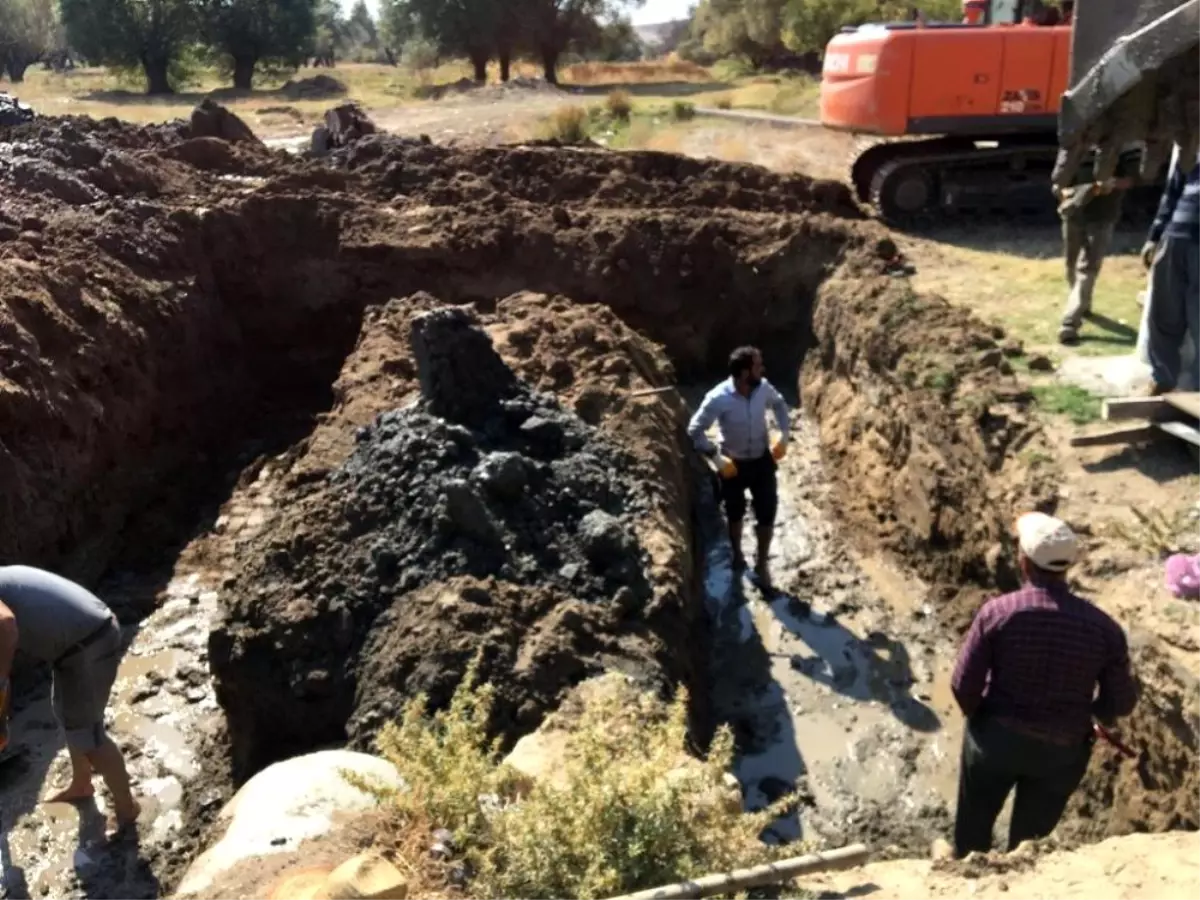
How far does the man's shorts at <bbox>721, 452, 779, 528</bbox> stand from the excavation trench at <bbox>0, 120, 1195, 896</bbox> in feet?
1.36

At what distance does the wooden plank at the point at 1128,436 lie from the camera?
22.5ft

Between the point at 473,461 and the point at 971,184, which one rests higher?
the point at 971,184

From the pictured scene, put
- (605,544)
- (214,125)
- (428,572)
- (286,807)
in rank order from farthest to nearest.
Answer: (214,125) < (605,544) < (428,572) < (286,807)

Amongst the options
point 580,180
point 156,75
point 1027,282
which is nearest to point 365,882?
point 1027,282

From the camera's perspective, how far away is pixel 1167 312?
267 inches

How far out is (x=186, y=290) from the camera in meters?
11.4

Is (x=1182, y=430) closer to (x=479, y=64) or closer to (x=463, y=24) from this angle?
(x=463, y=24)

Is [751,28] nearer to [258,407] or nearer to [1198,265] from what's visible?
[258,407]

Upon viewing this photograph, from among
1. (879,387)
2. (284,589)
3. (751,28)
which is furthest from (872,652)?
(751,28)

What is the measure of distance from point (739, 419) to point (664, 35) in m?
91.4

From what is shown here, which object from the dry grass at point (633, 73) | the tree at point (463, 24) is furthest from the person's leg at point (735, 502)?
the tree at point (463, 24)

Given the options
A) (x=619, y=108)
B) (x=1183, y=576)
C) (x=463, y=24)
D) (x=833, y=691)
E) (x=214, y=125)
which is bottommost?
(x=833, y=691)

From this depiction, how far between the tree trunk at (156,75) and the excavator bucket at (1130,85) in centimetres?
4318

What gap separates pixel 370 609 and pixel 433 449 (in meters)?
1.23
